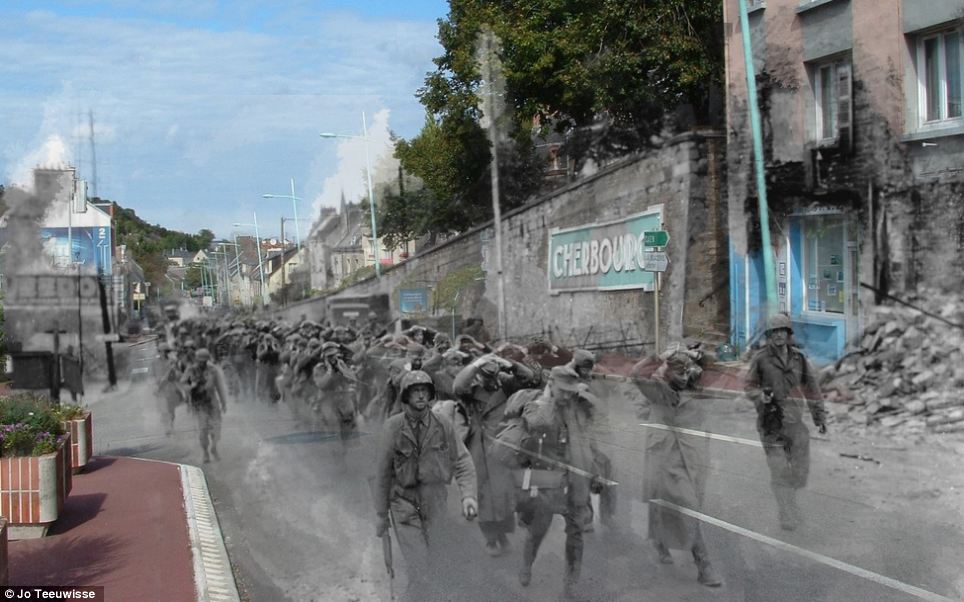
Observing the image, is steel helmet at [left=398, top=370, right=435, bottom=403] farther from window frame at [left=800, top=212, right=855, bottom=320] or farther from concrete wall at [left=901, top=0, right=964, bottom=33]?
concrete wall at [left=901, top=0, right=964, bottom=33]

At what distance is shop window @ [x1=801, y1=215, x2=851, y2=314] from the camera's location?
11844mm

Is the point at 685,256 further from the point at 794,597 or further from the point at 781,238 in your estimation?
the point at 794,597

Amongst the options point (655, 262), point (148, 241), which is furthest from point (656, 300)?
point (148, 241)

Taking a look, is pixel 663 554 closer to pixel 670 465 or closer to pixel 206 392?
pixel 670 465

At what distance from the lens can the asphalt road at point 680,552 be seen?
5801mm

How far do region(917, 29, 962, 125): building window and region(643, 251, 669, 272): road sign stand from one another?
3.88 metres

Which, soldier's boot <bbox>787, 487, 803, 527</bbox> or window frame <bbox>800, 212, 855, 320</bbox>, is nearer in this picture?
soldier's boot <bbox>787, 487, 803, 527</bbox>

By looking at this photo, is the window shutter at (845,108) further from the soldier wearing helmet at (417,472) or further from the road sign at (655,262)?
the soldier wearing helmet at (417,472)

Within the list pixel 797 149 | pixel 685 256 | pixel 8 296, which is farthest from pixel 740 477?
pixel 8 296

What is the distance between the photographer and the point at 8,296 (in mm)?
13141

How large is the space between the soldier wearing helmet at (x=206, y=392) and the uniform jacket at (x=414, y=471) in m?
7.45

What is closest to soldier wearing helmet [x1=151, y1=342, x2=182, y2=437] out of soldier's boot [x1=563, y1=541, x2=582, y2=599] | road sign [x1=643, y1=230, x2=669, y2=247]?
road sign [x1=643, y1=230, x2=669, y2=247]

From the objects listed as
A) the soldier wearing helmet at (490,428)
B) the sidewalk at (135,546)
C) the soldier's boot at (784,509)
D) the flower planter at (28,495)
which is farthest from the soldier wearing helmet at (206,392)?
the soldier's boot at (784,509)

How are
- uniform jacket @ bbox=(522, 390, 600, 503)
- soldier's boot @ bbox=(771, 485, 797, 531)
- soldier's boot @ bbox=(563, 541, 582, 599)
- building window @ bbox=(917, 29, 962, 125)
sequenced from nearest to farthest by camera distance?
soldier's boot @ bbox=(563, 541, 582, 599)
uniform jacket @ bbox=(522, 390, 600, 503)
soldier's boot @ bbox=(771, 485, 797, 531)
building window @ bbox=(917, 29, 962, 125)
